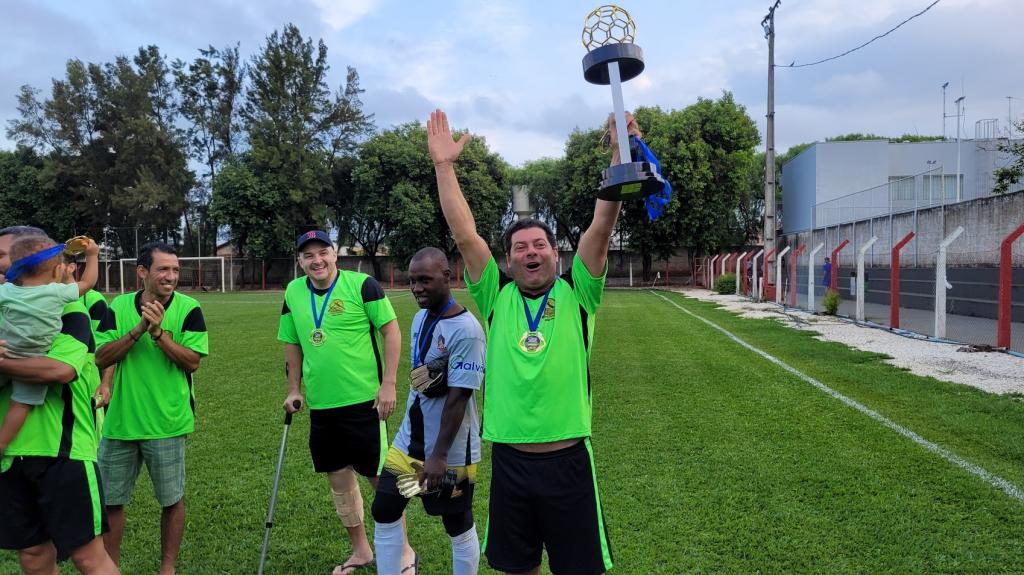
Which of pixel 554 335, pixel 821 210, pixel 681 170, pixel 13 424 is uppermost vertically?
pixel 681 170

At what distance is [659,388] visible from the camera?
9172mm

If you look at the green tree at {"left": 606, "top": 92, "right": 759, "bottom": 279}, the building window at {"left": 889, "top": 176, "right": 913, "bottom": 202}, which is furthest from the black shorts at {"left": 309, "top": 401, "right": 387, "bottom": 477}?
the green tree at {"left": 606, "top": 92, "right": 759, "bottom": 279}

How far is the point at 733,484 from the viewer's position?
5227mm

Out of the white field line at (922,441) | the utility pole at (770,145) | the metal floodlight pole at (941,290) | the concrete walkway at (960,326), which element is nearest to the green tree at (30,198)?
the utility pole at (770,145)

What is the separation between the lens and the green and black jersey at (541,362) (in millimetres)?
2629

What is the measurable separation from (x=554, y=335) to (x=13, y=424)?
2302mm

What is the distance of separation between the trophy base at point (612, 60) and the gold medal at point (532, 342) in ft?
3.45

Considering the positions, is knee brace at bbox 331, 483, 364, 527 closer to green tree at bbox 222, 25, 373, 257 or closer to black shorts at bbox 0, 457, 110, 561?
black shorts at bbox 0, 457, 110, 561

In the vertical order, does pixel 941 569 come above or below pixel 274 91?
below

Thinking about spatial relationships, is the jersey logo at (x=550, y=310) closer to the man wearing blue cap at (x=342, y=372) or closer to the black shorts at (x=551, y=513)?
the black shorts at (x=551, y=513)

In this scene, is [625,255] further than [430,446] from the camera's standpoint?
Yes

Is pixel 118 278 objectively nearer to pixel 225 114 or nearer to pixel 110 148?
pixel 110 148

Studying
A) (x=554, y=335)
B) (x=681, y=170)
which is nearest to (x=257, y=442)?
(x=554, y=335)

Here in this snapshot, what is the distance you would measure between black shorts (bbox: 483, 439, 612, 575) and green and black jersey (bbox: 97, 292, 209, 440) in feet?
6.88
